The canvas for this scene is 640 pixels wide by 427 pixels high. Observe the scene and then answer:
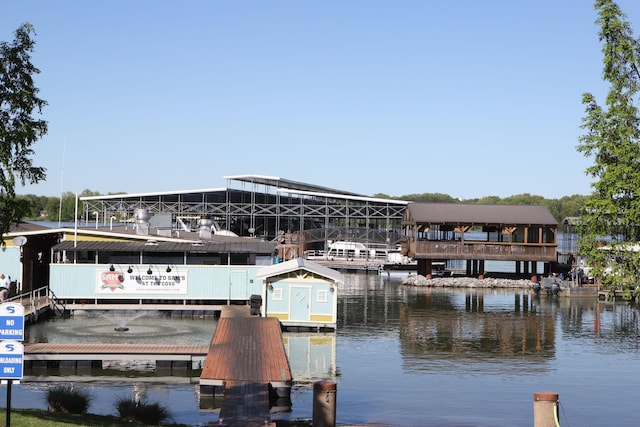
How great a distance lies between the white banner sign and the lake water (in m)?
1.64

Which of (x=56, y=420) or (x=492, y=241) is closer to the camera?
(x=56, y=420)

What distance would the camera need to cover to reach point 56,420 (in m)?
14.7

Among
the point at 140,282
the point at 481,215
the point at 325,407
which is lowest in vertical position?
the point at 325,407

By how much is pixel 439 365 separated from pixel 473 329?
9664 mm

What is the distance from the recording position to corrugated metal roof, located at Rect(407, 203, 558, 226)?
60.3 m

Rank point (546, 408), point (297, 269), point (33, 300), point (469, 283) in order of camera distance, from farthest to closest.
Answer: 1. point (469, 283)
2. point (33, 300)
3. point (297, 269)
4. point (546, 408)

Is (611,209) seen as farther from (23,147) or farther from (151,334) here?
(151,334)

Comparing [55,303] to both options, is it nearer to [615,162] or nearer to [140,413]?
[140,413]

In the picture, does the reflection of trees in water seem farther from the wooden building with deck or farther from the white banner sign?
the white banner sign

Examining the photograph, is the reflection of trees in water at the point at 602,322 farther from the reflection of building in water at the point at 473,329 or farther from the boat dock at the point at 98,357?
the boat dock at the point at 98,357

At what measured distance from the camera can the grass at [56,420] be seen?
13.9 meters

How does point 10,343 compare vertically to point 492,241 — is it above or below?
below

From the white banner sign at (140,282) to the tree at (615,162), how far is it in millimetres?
22687

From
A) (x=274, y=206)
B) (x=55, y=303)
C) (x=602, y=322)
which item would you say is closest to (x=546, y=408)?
(x=55, y=303)
